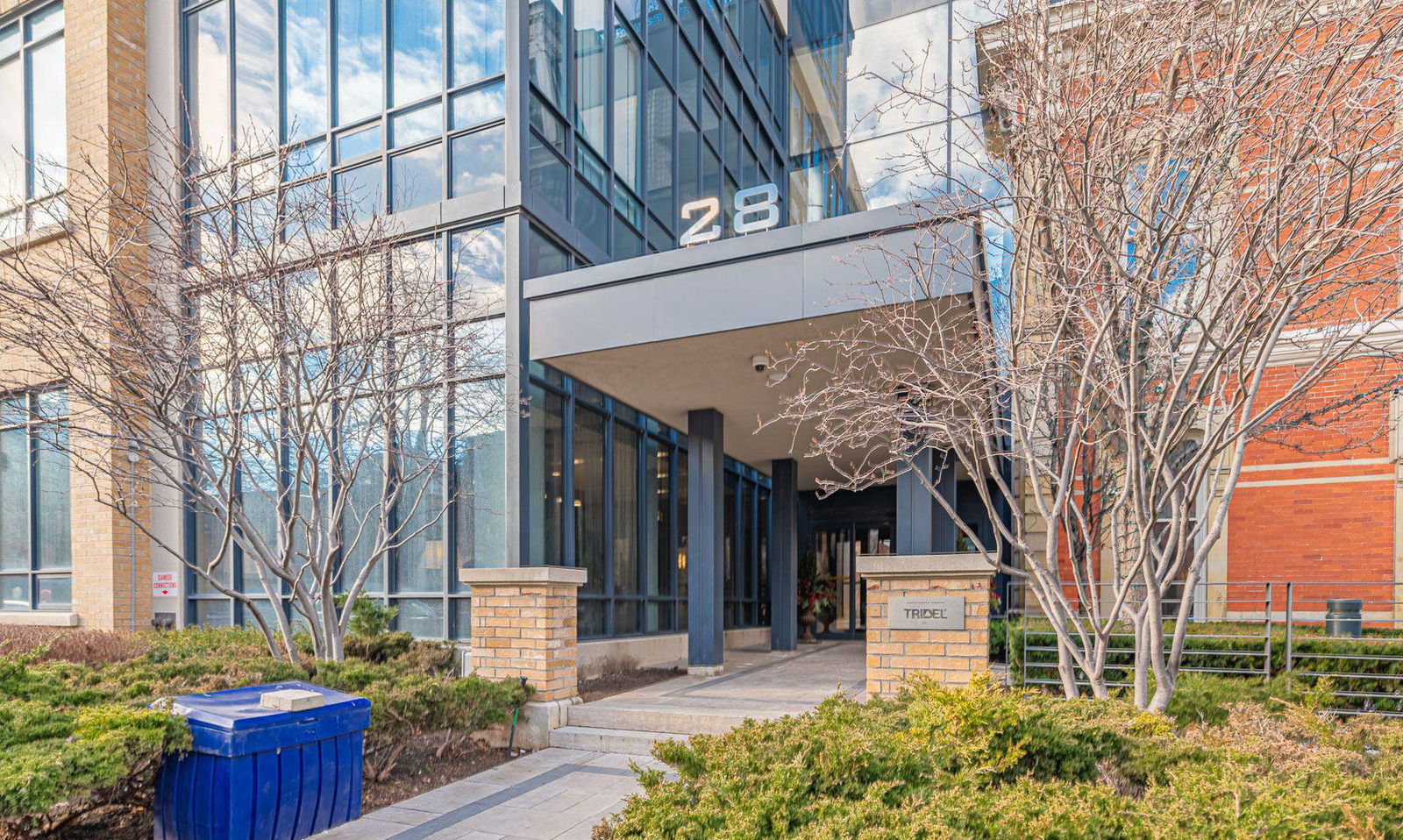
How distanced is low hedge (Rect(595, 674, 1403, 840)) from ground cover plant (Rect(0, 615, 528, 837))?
2566mm

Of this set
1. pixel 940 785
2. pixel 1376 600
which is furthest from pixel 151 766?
pixel 1376 600

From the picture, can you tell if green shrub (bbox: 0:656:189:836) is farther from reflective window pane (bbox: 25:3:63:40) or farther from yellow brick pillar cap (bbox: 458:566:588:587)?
reflective window pane (bbox: 25:3:63:40)

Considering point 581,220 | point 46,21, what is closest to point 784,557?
point 581,220

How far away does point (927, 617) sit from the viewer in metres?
6.33

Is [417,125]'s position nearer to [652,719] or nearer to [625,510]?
[625,510]

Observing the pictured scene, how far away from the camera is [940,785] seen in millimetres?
3109

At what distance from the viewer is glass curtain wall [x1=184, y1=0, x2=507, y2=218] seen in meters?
9.44

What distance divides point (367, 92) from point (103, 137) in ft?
15.1

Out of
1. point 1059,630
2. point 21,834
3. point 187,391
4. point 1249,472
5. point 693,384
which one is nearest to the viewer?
point 21,834

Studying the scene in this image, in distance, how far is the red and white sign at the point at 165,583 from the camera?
11.4 metres

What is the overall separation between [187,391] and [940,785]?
24.1ft

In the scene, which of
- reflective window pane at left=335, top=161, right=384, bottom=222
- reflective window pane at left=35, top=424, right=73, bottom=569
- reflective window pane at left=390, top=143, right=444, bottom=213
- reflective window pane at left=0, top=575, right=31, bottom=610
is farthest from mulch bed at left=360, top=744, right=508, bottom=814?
reflective window pane at left=0, top=575, right=31, bottom=610

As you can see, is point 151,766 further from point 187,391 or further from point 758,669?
point 758,669

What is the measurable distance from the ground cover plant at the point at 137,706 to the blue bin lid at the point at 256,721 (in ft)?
0.40
